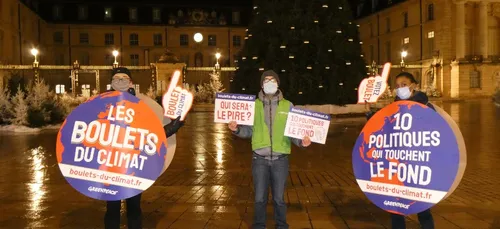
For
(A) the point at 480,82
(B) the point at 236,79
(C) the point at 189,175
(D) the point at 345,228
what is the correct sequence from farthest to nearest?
1. (A) the point at 480,82
2. (B) the point at 236,79
3. (C) the point at 189,175
4. (D) the point at 345,228

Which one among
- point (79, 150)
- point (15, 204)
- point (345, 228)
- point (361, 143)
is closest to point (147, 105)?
point (79, 150)

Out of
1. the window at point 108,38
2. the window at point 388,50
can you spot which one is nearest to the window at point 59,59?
the window at point 108,38

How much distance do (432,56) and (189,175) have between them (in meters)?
58.2

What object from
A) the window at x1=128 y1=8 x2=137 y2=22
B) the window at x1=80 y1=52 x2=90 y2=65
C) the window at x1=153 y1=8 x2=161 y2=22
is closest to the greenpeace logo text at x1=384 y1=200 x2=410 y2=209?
the window at x1=153 y1=8 x2=161 y2=22

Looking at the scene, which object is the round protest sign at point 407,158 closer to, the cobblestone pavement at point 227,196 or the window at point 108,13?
the cobblestone pavement at point 227,196

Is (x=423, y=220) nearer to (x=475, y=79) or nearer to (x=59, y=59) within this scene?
(x=475, y=79)

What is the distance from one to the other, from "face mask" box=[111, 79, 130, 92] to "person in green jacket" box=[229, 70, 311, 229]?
4.26ft

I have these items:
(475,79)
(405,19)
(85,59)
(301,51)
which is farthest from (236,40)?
(301,51)

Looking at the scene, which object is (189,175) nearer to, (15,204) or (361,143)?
(15,204)

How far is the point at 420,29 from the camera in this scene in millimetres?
66875

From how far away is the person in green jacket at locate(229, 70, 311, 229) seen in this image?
21.9 ft

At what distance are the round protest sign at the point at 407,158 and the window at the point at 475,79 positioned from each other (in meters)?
61.8

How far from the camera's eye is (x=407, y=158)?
629 cm

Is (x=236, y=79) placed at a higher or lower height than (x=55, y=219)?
higher
